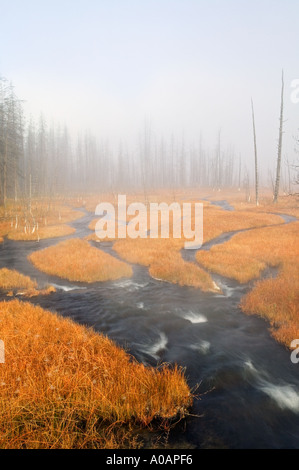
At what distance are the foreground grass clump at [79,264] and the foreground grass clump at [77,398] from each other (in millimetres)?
8019

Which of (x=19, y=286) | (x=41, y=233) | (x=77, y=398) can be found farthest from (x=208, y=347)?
(x=41, y=233)

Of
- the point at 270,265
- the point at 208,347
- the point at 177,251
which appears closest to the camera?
the point at 208,347

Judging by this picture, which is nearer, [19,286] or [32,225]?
[19,286]

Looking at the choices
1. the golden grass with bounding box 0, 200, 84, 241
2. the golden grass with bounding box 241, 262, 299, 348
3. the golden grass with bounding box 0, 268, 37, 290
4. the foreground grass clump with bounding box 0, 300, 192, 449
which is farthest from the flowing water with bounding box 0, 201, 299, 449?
the golden grass with bounding box 0, 200, 84, 241

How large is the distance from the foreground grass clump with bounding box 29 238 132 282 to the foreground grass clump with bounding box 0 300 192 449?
802 cm

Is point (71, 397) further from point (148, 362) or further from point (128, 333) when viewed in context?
point (128, 333)

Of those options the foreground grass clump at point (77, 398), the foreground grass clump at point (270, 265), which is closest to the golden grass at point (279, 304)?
the foreground grass clump at point (270, 265)

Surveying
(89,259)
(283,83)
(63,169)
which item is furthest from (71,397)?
Result: (63,169)

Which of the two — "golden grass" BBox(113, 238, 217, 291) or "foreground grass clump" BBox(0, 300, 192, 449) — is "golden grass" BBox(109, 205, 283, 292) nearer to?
"golden grass" BBox(113, 238, 217, 291)

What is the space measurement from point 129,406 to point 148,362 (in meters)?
2.27

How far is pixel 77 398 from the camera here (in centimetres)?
500

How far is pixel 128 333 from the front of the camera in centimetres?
882

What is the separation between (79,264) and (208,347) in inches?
411

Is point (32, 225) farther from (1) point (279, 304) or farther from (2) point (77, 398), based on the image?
(2) point (77, 398)
